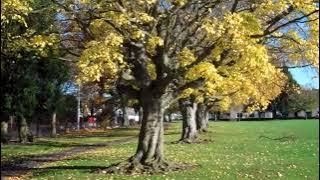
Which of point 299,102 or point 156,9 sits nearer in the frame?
point 156,9

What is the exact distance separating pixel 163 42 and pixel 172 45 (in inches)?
46.9

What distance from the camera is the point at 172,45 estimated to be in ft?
62.0

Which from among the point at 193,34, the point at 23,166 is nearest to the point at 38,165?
the point at 23,166

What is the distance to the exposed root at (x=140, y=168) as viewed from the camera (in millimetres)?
17844

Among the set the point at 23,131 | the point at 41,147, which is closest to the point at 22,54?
the point at 41,147

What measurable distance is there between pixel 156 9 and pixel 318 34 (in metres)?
4.72

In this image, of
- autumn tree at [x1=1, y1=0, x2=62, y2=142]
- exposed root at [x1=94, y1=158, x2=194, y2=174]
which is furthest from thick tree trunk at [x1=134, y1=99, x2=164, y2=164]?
autumn tree at [x1=1, y1=0, x2=62, y2=142]

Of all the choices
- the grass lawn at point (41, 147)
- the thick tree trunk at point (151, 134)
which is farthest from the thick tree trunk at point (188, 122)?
the thick tree trunk at point (151, 134)

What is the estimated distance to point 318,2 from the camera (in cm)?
1702

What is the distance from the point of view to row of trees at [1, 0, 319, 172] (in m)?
16.5

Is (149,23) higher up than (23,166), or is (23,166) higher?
(149,23)

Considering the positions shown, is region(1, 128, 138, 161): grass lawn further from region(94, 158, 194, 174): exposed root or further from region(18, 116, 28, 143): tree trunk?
A: region(94, 158, 194, 174): exposed root

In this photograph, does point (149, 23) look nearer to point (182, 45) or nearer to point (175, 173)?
point (182, 45)

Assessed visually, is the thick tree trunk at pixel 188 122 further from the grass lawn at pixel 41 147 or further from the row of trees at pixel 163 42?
the row of trees at pixel 163 42
